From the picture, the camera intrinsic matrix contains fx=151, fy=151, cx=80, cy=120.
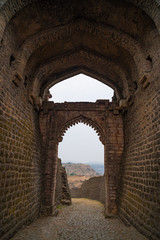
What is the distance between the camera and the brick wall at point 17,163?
428cm

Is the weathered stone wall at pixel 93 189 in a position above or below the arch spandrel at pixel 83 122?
below

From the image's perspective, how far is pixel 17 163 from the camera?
5.16 meters

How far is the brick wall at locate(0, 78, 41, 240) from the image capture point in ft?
14.0

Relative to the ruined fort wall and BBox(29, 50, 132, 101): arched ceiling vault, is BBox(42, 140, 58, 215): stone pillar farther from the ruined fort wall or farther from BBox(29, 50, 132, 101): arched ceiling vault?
BBox(29, 50, 132, 101): arched ceiling vault

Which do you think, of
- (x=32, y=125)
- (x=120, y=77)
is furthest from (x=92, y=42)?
(x=32, y=125)

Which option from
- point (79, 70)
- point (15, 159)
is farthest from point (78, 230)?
point (79, 70)

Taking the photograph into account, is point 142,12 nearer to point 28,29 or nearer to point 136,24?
point 136,24

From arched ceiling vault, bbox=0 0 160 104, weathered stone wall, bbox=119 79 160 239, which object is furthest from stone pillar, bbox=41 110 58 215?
weathered stone wall, bbox=119 79 160 239

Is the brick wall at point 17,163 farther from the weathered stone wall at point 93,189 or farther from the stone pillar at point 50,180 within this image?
the weathered stone wall at point 93,189

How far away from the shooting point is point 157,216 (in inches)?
151

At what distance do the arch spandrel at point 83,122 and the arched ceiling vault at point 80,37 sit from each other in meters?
2.30

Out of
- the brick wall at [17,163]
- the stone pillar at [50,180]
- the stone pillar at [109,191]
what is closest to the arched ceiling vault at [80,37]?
the brick wall at [17,163]

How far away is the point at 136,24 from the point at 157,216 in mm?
6369

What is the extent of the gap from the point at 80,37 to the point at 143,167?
6541 millimetres
